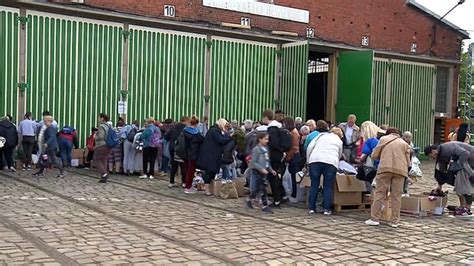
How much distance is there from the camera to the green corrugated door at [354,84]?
19828 millimetres

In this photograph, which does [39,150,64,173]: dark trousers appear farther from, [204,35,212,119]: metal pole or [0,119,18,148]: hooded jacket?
[204,35,212,119]: metal pole

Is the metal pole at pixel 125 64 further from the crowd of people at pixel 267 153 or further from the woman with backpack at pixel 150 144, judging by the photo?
the woman with backpack at pixel 150 144

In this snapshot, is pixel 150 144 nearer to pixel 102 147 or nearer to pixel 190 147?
pixel 102 147

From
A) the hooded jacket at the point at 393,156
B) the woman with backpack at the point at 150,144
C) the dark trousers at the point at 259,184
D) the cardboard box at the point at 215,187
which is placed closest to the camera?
the hooded jacket at the point at 393,156

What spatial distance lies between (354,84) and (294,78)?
2.31 metres

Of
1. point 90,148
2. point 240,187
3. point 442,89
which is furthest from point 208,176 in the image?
point 442,89

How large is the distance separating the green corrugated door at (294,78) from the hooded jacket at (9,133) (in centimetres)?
972

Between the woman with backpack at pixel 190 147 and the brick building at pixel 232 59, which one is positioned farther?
the brick building at pixel 232 59

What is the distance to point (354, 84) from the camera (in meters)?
20.7

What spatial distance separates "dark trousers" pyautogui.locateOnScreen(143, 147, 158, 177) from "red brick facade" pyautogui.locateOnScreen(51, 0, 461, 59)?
20.3 feet

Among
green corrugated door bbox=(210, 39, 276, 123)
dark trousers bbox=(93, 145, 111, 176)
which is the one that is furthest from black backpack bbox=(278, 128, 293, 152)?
green corrugated door bbox=(210, 39, 276, 123)

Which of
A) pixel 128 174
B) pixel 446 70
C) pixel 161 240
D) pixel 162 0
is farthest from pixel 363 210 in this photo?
pixel 446 70

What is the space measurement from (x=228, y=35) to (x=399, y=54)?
28.0ft

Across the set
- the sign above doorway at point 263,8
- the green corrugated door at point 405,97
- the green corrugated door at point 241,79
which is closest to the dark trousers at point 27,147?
the green corrugated door at point 241,79
